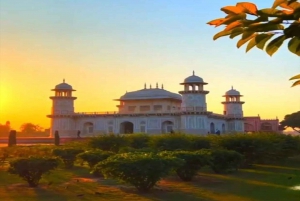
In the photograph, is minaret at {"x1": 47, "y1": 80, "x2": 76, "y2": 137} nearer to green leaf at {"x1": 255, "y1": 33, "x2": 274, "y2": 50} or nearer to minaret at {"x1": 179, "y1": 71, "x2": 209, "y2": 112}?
minaret at {"x1": 179, "y1": 71, "x2": 209, "y2": 112}

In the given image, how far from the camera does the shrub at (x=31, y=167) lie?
10.3 meters

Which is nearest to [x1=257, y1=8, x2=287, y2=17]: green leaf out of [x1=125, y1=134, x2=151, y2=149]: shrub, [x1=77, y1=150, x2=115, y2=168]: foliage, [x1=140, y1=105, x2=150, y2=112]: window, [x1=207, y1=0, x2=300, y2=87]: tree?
[x1=207, y1=0, x2=300, y2=87]: tree

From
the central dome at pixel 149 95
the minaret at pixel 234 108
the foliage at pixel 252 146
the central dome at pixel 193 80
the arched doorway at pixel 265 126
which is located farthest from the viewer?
the arched doorway at pixel 265 126

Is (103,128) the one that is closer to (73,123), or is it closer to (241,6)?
(73,123)

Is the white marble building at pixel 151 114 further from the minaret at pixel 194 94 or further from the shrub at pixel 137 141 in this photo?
the shrub at pixel 137 141

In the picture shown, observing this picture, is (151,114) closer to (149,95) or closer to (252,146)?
(149,95)

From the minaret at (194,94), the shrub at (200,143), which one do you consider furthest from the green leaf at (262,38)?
the minaret at (194,94)

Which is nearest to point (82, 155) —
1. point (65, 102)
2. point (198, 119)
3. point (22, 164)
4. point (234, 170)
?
point (22, 164)

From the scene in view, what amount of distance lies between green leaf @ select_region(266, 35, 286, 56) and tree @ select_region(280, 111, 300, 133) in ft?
165

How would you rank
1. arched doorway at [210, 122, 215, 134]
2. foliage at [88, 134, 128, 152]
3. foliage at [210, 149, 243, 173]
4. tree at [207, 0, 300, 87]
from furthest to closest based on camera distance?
arched doorway at [210, 122, 215, 134]
foliage at [88, 134, 128, 152]
foliage at [210, 149, 243, 173]
tree at [207, 0, 300, 87]

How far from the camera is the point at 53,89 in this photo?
44906mm

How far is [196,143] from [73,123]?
29.8m

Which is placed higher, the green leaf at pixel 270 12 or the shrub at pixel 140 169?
the green leaf at pixel 270 12

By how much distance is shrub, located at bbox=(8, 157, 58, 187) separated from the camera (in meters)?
10.3
